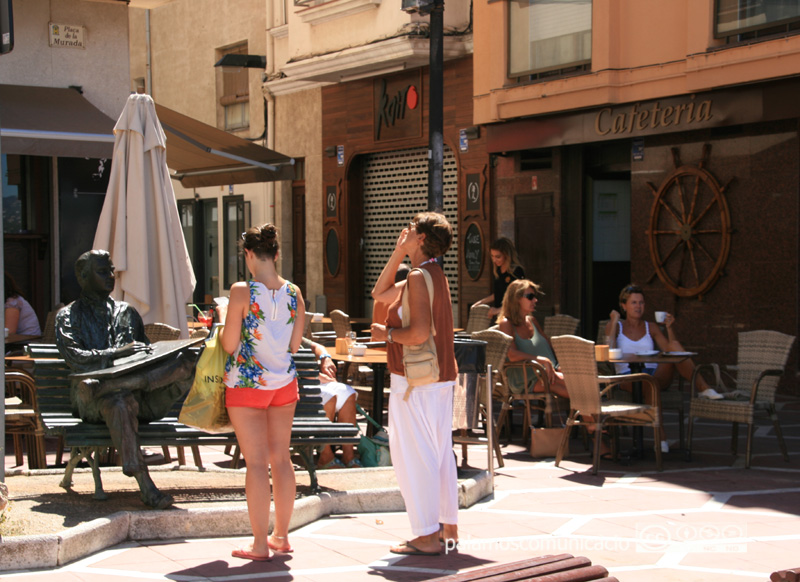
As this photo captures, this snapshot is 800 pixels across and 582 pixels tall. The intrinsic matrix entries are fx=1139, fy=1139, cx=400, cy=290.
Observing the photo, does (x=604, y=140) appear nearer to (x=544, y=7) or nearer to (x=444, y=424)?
(x=544, y=7)

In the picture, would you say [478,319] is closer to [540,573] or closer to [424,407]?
[424,407]

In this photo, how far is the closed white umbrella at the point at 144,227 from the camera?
9.45 m

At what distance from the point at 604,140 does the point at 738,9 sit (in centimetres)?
270

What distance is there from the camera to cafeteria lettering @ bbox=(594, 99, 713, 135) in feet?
46.5

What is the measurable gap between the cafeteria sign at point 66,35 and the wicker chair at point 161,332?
217 inches

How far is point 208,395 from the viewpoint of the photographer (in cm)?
624

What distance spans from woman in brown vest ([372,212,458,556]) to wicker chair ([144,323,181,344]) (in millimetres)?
3542

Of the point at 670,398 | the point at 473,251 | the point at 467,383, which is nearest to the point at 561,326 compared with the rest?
the point at 670,398

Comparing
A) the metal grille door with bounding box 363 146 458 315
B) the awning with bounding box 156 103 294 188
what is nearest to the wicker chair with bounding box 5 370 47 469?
the awning with bounding box 156 103 294 188

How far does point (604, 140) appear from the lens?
15.6 meters

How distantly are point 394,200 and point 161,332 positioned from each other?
11.7m

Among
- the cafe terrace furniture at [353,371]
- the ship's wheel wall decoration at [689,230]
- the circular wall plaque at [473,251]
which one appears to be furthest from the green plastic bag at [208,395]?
the circular wall plaque at [473,251]

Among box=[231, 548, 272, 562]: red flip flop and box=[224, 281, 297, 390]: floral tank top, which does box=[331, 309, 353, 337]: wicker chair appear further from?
box=[231, 548, 272, 562]: red flip flop

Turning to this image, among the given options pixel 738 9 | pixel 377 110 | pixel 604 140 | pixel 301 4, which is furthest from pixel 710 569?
pixel 301 4
